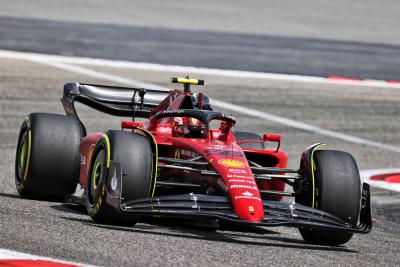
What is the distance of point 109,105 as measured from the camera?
43.1 feet

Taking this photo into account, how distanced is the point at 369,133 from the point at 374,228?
879cm

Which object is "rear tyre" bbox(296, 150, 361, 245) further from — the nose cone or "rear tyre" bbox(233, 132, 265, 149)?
"rear tyre" bbox(233, 132, 265, 149)

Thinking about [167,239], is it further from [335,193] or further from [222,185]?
[335,193]

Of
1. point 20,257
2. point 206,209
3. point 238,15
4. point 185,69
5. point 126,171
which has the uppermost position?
point 238,15

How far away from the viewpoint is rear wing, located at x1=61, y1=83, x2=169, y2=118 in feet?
42.4

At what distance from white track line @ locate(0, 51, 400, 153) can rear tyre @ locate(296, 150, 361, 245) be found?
9319 millimetres

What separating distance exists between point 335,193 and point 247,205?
113 cm

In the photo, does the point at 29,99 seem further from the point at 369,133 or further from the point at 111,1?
the point at 111,1

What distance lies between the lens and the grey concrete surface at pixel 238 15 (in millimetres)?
33344

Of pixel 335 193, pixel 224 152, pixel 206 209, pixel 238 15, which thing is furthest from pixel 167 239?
pixel 238 15

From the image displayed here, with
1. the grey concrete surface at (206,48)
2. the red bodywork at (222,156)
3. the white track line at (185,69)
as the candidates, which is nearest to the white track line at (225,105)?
the white track line at (185,69)

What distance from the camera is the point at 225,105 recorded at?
73.1ft

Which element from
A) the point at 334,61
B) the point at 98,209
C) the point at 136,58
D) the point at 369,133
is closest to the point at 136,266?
the point at 98,209

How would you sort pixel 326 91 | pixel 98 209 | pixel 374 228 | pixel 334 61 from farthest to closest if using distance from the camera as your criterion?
1. pixel 334 61
2. pixel 326 91
3. pixel 374 228
4. pixel 98 209
